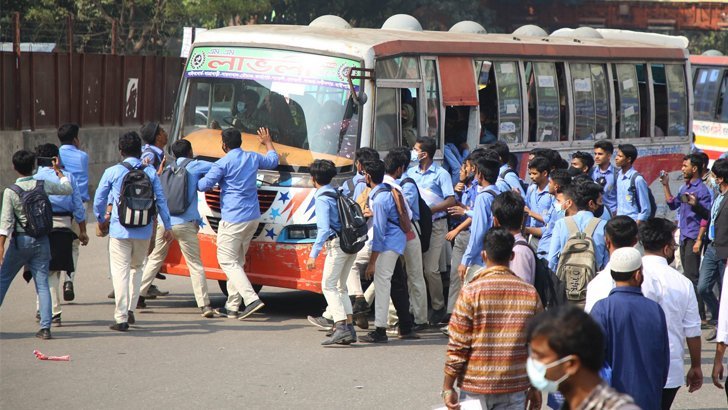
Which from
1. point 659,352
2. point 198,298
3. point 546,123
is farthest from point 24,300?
point 659,352

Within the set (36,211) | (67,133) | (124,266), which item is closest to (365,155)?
(124,266)

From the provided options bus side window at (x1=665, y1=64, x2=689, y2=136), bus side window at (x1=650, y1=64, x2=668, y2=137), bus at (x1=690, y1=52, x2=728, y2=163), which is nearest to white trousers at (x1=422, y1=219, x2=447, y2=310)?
bus side window at (x1=650, y1=64, x2=668, y2=137)

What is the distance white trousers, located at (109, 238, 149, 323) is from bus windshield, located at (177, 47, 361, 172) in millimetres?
1635

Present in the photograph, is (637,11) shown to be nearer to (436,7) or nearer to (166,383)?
(436,7)

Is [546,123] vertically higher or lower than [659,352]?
higher

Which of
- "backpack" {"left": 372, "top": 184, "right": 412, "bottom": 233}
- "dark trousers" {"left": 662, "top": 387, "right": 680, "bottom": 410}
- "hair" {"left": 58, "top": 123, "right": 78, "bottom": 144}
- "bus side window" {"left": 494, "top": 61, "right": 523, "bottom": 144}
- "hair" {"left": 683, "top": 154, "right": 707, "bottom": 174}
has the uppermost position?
"bus side window" {"left": 494, "top": 61, "right": 523, "bottom": 144}

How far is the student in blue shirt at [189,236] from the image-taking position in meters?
10.5

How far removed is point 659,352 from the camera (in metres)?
5.27

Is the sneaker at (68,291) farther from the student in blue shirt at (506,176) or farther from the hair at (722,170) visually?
the hair at (722,170)

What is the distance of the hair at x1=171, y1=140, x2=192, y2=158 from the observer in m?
10.7

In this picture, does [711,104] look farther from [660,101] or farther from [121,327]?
[121,327]

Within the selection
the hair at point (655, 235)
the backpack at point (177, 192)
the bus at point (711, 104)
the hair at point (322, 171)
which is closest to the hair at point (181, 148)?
the backpack at point (177, 192)

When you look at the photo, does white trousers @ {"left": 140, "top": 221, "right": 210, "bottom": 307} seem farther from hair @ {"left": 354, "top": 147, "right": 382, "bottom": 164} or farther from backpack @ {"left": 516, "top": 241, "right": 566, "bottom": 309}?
backpack @ {"left": 516, "top": 241, "right": 566, "bottom": 309}

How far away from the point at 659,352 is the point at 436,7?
36.5m
